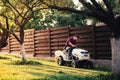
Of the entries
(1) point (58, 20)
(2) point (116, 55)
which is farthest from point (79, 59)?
(1) point (58, 20)

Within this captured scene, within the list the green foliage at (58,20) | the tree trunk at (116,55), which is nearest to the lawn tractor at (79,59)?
the tree trunk at (116,55)

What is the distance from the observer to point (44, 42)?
25344 millimetres

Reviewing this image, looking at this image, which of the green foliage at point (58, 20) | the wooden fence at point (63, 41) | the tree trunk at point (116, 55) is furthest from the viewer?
the green foliage at point (58, 20)

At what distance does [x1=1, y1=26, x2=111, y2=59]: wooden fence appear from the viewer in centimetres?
1852

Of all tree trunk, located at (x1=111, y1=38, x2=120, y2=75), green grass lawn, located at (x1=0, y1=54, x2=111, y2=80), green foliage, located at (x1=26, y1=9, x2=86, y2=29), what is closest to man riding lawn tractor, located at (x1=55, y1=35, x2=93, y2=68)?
green grass lawn, located at (x1=0, y1=54, x2=111, y2=80)

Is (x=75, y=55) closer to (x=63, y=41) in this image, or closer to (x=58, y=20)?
(x=63, y=41)

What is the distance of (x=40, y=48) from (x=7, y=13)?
3.73 m

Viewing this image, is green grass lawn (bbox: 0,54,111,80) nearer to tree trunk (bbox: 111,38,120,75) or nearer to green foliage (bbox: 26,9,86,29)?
tree trunk (bbox: 111,38,120,75)

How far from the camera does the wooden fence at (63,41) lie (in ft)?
60.7

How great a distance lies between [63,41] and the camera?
2258 centimetres

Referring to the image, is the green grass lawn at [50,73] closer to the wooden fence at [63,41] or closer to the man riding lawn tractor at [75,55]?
the man riding lawn tractor at [75,55]

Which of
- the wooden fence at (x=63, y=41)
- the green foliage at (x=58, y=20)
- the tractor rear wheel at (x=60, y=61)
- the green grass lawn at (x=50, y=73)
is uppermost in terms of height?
the green foliage at (x=58, y=20)

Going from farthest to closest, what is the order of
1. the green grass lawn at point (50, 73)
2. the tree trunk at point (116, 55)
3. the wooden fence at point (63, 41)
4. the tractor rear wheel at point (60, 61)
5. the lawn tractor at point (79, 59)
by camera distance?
the tractor rear wheel at point (60, 61) < the wooden fence at point (63, 41) < the lawn tractor at point (79, 59) < the green grass lawn at point (50, 73) < the tree trunk at point (116, 55)

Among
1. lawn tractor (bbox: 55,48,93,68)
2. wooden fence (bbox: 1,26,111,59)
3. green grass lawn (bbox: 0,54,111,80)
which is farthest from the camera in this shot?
wooden fence (bbox: 1,26,111,59)
